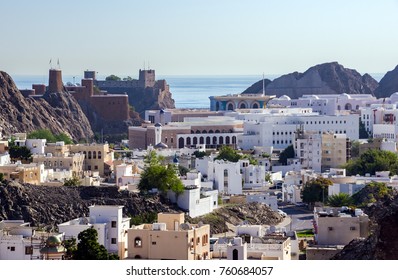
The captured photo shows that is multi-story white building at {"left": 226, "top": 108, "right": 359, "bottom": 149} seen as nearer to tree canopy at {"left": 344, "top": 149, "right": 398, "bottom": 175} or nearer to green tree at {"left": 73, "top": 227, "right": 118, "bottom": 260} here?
tree canopy at {"left": 344, "top": 149, "right": 398, "bottom": 175}

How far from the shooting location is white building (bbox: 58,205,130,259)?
37.5ft

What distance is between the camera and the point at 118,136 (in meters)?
39.4

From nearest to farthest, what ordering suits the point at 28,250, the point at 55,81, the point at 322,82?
the point at 28,250
the point at 55,81
the point at 322,82

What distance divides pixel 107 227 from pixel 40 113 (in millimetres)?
24301

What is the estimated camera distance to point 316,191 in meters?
21.2

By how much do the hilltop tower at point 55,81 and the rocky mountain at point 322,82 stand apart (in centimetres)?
1467

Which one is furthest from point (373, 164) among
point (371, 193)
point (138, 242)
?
point (138, 242)

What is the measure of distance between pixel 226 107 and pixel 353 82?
11506 mm

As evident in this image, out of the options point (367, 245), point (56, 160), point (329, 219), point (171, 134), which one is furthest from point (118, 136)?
point (367, 245)

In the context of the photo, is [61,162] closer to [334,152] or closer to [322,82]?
[334,152]

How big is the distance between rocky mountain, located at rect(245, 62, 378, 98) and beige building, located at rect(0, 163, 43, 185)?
3415 centimetres

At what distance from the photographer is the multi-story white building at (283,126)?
33.3 meters

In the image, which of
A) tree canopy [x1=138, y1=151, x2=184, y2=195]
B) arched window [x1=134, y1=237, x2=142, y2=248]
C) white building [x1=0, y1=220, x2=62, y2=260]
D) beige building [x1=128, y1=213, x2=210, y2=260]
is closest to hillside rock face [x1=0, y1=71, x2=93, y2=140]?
tree canopy [x1=138, y1=151, x2=184, y2=195]

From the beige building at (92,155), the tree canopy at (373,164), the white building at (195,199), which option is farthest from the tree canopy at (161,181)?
the tree canopy at (373,164)
